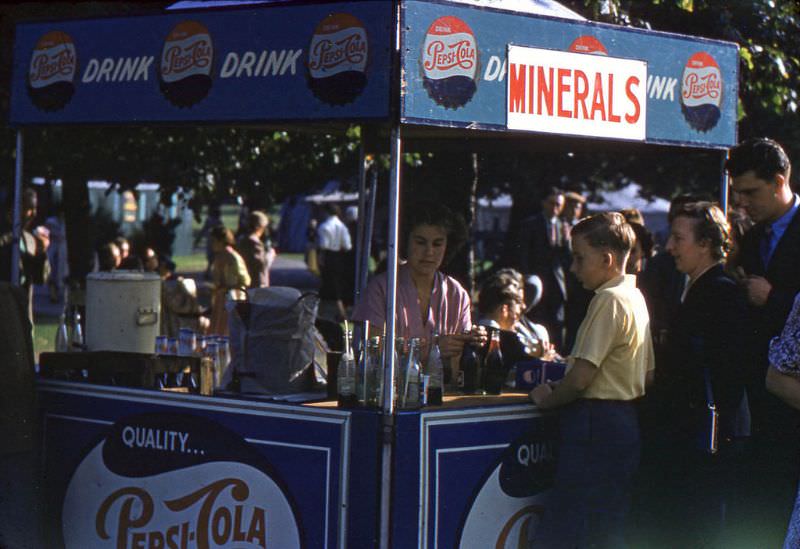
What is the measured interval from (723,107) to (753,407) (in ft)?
4.86

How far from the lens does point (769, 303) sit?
16.8ft

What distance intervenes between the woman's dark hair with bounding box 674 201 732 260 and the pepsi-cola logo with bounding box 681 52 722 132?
61 centimetres

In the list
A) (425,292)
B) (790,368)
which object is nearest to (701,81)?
(425,292)

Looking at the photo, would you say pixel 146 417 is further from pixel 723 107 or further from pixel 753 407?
pixel 723 107

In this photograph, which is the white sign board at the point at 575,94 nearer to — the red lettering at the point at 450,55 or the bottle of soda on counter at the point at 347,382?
the red lettering at the point at 450,55

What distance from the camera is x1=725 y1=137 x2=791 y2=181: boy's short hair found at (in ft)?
16.8

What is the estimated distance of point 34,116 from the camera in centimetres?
584

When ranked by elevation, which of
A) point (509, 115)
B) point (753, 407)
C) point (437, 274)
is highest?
point (509, 115)

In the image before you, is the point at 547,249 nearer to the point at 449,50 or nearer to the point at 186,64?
the point at 186,64

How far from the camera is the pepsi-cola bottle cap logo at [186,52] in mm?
5176

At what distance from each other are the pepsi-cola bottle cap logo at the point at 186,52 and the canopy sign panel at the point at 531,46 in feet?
3.37

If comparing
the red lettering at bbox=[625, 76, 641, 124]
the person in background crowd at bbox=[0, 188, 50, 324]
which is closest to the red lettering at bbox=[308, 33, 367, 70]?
the red lettering at bbox=[625, 76, 641, 124]

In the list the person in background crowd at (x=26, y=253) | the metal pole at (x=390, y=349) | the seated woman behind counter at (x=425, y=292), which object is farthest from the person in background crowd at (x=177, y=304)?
the metal pole at (x=390, y=349)

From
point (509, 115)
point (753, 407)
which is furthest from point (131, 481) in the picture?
point (753, 407)
